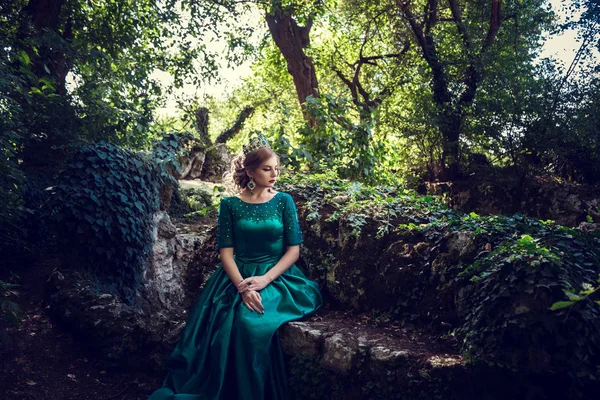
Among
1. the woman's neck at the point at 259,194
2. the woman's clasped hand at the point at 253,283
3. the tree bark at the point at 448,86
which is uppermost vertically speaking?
the tree bark at the point at 448,86

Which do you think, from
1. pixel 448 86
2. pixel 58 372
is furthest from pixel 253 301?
pixel 448 86

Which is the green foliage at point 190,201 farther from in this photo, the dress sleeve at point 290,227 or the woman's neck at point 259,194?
the dress sleeve at point 290,227

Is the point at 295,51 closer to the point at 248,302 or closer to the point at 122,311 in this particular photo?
the point at 122,311

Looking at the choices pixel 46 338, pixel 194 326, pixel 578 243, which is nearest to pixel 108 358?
pixel 46 338

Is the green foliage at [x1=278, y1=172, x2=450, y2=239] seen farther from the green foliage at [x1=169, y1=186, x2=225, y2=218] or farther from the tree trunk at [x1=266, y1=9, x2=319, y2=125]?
the tree trunk at [x1=266, y1=9, x2=319, y2=125]

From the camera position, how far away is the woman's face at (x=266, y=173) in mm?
3737

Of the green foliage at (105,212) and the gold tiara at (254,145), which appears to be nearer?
the gold tiara at (254,145)

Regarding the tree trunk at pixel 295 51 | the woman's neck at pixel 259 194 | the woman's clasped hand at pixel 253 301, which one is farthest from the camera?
the tree trunk at pixel 295 51

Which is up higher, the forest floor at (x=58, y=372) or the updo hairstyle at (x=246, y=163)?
the updo hairstyle at (x=246, y=163)

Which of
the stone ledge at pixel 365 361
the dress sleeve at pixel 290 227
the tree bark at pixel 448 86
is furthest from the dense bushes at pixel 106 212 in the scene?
the tree bark at pixel 448 86

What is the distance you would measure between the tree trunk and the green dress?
7774 mm

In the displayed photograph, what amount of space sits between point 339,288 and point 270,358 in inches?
39.5

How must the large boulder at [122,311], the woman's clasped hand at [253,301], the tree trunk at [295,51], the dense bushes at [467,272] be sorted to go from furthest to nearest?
the tree trunk at [295,51] → the large boulder at [122,311] → the woman's clasped hand at [253,301] → the dense bushes at [467,272]

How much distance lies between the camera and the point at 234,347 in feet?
10.6
